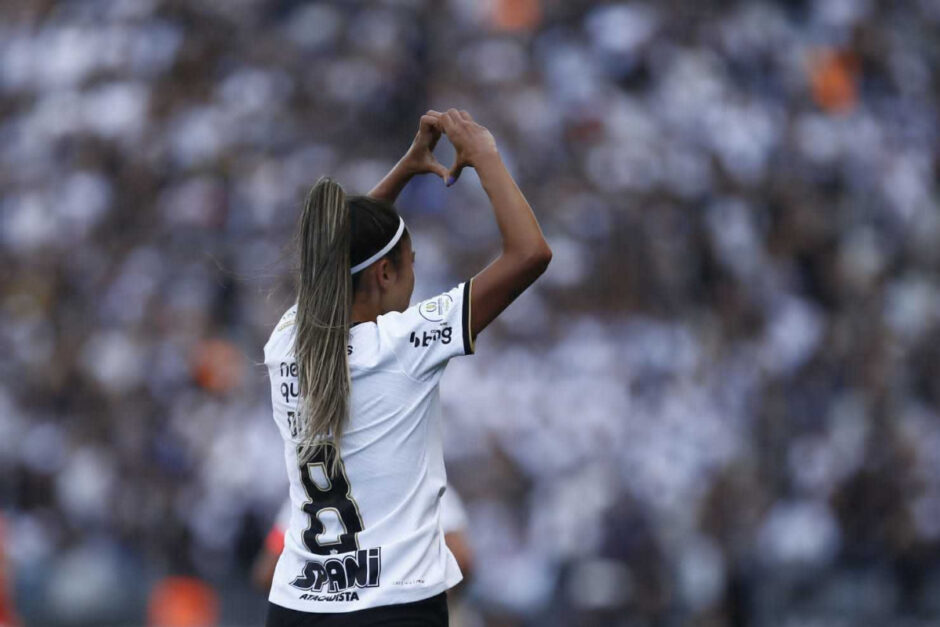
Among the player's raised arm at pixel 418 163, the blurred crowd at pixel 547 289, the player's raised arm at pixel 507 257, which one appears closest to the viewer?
the player's raised arm at pixel 507 257

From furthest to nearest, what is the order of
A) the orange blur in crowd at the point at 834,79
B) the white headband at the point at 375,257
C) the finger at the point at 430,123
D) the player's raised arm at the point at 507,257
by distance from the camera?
the orange blur in crowd at the point at 834,79, the finger at the point at 430,123, the white headband at the point at 375,257, the player's raised arm at the point at 507,257

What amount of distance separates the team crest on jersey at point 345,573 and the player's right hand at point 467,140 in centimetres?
83

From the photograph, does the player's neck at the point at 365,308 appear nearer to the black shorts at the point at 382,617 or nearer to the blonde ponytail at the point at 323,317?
the blonde ponytail at the point at 323,317

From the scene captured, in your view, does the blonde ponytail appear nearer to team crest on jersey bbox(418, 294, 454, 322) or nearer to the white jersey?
the white jersey

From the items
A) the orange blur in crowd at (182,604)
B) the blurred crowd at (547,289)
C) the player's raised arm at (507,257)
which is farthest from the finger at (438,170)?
the orange blur in crowd at (182,604)

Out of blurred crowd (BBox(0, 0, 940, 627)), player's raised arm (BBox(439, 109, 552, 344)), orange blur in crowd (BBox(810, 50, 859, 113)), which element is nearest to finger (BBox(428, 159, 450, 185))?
player's raised arm (BBox(439, 109, 552, 344))

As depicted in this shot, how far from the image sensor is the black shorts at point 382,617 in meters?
2.93

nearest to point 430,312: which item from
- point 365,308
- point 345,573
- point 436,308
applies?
point 436,308

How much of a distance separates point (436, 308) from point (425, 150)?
2.05ft

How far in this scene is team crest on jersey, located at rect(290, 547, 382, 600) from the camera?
116 inches

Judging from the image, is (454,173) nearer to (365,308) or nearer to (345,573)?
(365,308)

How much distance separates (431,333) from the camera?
2934mm

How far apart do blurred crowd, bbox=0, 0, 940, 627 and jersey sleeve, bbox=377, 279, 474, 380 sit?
174 inches

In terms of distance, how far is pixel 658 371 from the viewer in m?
9.08
